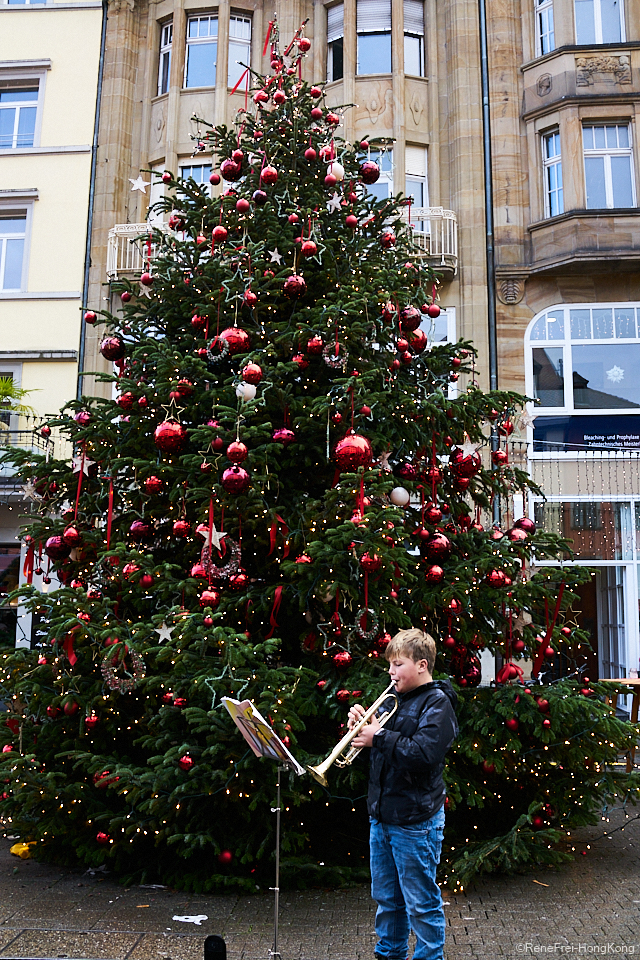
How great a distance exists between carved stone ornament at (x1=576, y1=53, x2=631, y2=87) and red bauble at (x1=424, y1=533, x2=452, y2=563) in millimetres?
13479

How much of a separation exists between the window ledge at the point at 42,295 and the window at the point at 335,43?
735 centimetres

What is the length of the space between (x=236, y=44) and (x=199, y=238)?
13552 millimetres

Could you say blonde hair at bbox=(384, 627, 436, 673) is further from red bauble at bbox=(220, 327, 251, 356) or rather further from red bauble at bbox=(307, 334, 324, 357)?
red bauble at bbox=(220, 327, 251, 356)

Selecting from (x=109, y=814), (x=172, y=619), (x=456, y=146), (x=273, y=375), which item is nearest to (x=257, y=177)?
(x=273, y=375)

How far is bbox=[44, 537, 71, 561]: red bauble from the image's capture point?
6.55 metres

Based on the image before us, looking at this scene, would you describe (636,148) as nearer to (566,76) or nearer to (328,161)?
(566,76)

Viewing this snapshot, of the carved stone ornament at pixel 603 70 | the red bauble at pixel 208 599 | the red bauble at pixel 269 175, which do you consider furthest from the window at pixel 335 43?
the red bauble at pixel 208 599

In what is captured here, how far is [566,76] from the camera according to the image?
1647 cm

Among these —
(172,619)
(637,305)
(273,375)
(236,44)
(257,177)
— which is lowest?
(172,619)

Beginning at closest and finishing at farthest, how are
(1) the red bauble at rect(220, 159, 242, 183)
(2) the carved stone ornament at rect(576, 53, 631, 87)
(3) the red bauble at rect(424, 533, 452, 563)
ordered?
(3) the red bauble at rect(424, 533, 452, 563) < (1) the red bauble at rect(220, 159, 242, 183) < (2) the carved stone ornament at rect(576, 53, 631, 87)

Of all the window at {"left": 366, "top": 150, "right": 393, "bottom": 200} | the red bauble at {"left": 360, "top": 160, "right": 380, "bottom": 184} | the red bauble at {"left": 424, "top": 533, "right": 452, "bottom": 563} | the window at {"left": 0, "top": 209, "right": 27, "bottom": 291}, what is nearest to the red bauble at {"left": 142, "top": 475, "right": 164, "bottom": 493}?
the red bauble at {"left": 424, "top": 533, "right": 452, "bottom": 563}

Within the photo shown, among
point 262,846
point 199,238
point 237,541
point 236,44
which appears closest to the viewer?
point 262,846

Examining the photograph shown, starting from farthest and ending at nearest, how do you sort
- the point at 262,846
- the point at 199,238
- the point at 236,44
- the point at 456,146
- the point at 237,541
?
the point at 236,44
the point at 456,146
the point at 199,238
the point at 237,541
the point at 262,846

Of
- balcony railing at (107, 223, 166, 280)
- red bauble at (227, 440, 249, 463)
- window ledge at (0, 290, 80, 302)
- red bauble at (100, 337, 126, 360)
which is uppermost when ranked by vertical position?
balcony railing at (107, 223, 166, 280)
